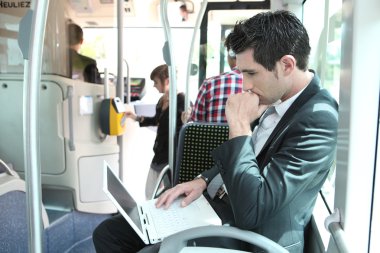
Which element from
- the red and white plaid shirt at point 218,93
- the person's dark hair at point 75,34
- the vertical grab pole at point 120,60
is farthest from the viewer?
the vertical grab pole at point 120,60

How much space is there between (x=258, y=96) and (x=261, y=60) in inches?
5.2

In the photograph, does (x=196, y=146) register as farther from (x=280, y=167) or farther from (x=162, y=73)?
(x=162, y=73)

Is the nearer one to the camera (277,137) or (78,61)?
(277,137)

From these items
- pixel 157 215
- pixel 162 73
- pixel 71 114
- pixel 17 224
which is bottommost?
pixel 17 224

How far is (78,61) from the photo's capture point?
2.61 meters

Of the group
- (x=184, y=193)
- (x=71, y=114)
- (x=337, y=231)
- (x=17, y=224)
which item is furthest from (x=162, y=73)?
(x=337, y=231)

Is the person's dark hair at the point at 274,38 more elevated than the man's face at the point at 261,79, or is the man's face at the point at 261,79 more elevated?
the person's dark hair at the point at 274,38

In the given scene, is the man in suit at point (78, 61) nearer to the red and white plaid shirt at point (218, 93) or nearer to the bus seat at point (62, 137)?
the bus seat at point (62, 137)

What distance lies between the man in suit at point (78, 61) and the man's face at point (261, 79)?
1668 millimetres

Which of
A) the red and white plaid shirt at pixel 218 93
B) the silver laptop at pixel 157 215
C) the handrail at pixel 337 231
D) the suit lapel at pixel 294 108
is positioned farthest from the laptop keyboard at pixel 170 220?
the red and white plaid shirt at pixel 218 93

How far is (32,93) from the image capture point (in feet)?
4.04

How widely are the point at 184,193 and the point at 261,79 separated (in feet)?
1.85

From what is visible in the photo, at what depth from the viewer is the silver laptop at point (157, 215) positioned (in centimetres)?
115

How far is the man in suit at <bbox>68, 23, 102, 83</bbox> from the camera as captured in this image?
2.52m
